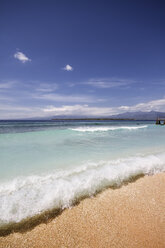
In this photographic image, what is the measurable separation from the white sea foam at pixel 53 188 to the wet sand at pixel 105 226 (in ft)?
0.81

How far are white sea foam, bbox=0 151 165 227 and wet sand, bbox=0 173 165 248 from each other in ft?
0.81

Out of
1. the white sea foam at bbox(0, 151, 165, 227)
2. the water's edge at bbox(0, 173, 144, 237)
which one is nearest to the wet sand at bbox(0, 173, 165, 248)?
the water's edge at bbox(0, 173, 144, 237)

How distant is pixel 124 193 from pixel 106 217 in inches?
32.3

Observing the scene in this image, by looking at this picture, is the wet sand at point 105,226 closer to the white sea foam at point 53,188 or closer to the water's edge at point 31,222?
the water's edge at point 31,222

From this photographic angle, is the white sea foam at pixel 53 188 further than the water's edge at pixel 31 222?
Yes

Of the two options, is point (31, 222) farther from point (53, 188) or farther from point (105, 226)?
point (105, 226)

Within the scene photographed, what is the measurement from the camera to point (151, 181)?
3.24 meters

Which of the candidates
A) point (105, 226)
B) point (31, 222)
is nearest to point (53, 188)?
point (31, 222)

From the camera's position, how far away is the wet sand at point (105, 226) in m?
1.71

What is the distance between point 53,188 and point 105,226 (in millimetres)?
1299

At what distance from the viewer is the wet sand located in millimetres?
1706

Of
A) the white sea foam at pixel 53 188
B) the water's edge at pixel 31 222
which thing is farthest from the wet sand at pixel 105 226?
the white sea foam at pixel 53 188

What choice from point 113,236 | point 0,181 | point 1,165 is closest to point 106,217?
point 113,236

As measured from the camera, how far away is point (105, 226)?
6.40 ft
